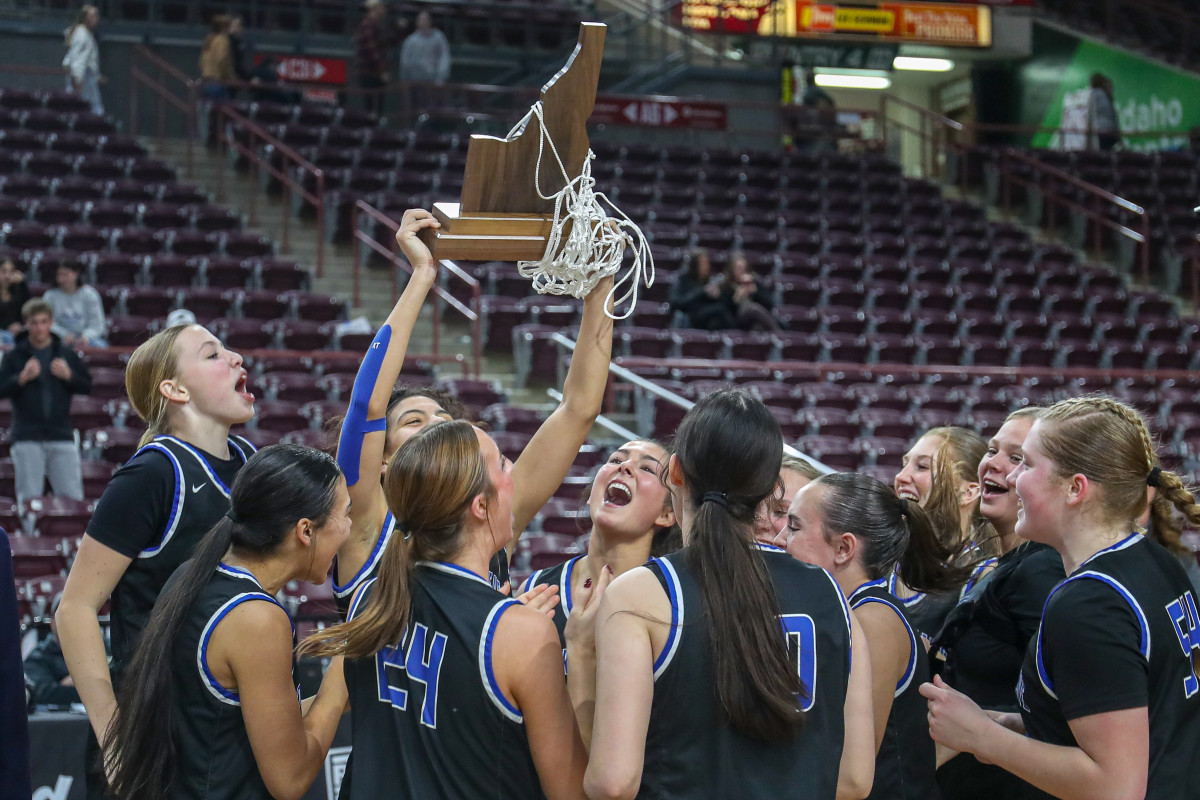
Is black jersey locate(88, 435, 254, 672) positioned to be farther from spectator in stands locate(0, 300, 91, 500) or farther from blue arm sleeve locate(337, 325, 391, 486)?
spectator in stands locate(0, 300, 91, 500)

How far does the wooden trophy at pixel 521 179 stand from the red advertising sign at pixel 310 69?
14.2m

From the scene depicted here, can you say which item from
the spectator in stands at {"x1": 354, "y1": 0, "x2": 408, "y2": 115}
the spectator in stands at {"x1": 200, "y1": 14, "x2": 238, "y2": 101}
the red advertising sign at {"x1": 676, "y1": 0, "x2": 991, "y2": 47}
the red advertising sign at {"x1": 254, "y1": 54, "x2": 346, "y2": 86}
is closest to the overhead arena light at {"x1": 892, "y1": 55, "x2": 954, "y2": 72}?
the red advertising sign at {"x1": 676, "y1": 0, "x2": 991, "y2": 47}

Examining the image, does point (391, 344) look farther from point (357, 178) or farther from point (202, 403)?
point (357, 178)

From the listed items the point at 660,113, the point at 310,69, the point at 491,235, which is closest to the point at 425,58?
the point at 310,69

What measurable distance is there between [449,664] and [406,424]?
99 centimetres

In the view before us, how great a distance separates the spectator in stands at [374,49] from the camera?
1442 centimetres

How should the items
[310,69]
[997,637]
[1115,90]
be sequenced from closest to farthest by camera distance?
[997,637] → [310,69] → [1115,90]

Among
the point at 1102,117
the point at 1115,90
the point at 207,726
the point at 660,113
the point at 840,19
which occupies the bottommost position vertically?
the point at 207,726

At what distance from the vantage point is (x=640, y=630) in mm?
1889

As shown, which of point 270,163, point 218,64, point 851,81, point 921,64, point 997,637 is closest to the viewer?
point 997,637

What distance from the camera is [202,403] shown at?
9.28 feet

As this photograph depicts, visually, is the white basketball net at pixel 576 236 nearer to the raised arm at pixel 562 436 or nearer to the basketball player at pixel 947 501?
the raised arm at pixel 562 436

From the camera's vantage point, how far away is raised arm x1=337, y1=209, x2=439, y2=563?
2443 mm

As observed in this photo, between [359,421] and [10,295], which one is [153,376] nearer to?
[359,421]
